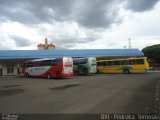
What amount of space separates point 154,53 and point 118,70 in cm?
2627

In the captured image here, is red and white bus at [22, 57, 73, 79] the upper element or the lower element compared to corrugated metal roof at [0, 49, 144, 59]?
lower

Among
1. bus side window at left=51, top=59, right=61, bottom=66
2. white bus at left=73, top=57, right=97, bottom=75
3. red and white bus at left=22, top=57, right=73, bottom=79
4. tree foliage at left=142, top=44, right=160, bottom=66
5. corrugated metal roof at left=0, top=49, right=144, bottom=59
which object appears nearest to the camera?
red and white bus at left=22, top=57, right=73, bottom=79

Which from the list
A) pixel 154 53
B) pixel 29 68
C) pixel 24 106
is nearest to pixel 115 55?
pixel 154 53

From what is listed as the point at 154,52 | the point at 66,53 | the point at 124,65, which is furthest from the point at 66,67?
the point at 154,52

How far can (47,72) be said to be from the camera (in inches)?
1331

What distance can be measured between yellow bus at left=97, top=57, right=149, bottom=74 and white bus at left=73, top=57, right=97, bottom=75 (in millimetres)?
4447

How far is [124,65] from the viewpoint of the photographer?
139 feet

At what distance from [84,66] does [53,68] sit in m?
9.39

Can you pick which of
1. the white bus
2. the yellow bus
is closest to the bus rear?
the white bus

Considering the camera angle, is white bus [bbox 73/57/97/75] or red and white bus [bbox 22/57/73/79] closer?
red and white bus [bbox 22/57/73/79]

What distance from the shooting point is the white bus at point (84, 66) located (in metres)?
40.8

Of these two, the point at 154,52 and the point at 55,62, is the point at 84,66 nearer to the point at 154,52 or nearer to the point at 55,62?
the point at 55,62

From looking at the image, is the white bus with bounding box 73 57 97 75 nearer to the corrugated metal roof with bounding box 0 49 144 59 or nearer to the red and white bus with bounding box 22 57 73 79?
the red and white bus with bounding box 22 57 73 79

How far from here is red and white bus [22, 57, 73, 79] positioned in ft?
104
